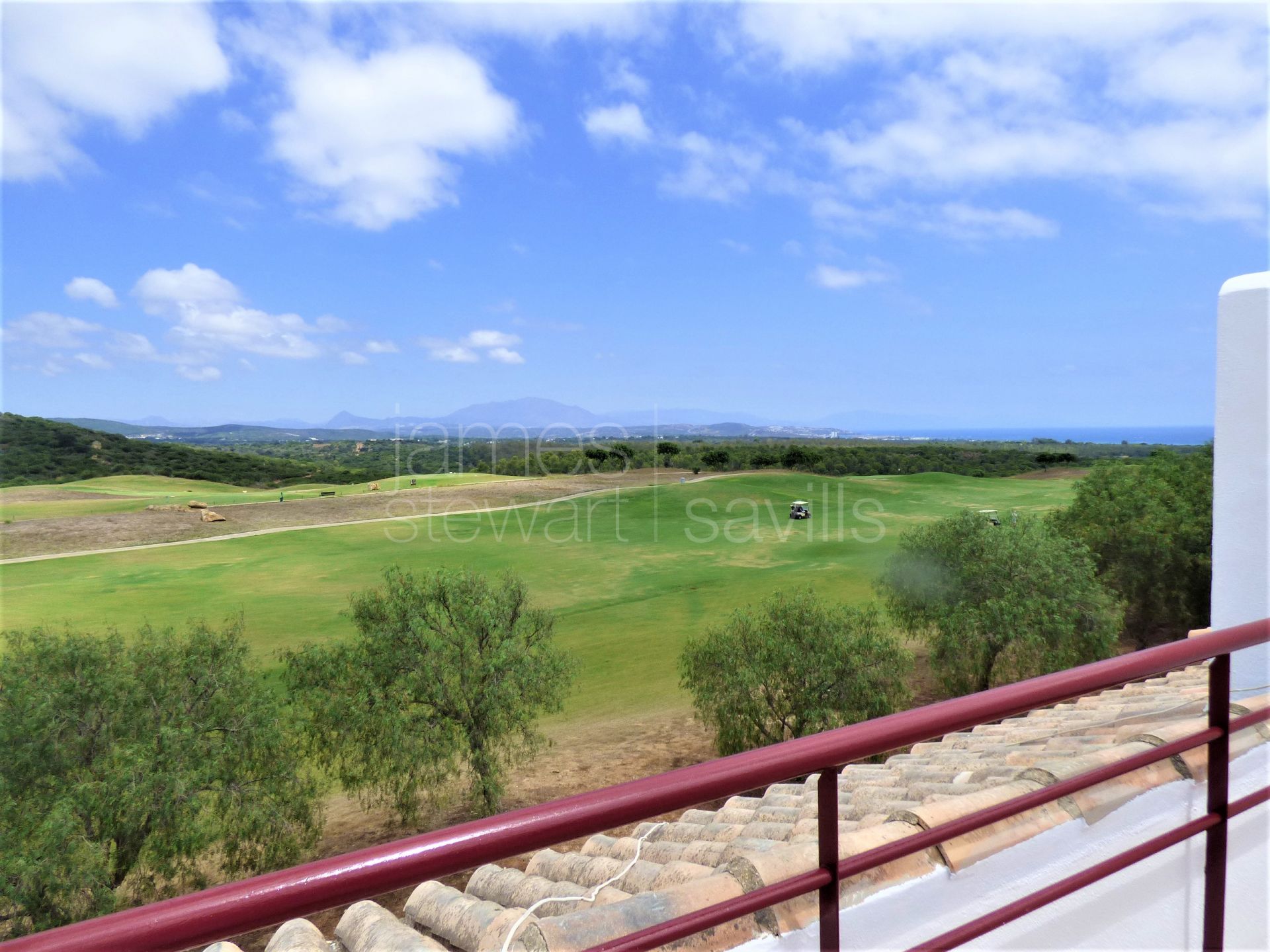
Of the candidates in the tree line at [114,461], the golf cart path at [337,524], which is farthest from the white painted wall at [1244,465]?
the tree line at [114,461]

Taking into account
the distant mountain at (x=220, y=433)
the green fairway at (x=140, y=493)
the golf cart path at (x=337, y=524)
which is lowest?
the golf cart path at (x=337, y=524)

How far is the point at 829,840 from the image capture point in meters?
0.96

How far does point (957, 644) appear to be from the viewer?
587 inches

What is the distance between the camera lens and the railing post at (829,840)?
937 mm

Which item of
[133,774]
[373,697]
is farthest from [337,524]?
[133,774]

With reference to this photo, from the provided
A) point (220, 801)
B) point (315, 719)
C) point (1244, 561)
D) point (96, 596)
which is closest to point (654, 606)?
point (315, 719)

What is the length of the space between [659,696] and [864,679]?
321 inches

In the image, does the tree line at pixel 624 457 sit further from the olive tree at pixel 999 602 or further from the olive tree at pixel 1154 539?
the olive tree at pixel 999 602

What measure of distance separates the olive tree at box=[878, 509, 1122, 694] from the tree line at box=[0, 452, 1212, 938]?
49 mm

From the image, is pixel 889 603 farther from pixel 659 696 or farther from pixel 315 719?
pixel 315 719

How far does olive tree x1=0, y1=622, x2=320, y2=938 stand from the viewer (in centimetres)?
817

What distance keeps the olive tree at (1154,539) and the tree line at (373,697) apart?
9.45ft

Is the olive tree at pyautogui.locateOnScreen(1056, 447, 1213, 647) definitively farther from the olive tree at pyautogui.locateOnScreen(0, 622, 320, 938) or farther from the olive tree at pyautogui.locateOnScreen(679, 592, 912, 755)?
the olive tree at pyautogui.locateOnScreen(0, 622, 320, 938)

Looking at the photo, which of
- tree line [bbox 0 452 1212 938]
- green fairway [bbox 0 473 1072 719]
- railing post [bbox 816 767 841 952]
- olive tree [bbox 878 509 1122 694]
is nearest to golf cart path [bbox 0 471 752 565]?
green fairway [bbox 0 473 1072 719]
